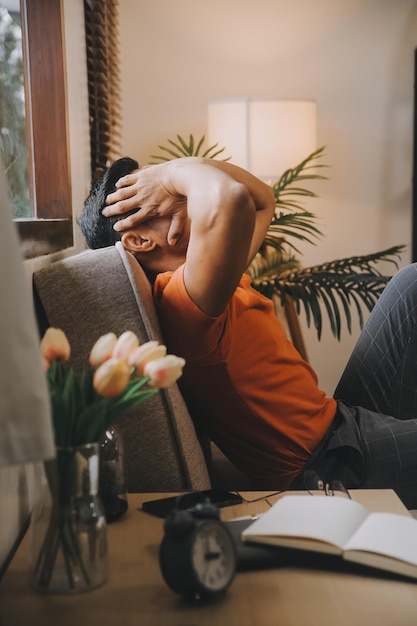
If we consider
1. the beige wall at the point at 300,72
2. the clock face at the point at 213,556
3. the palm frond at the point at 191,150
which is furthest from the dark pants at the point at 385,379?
the beige wall at the point at 300,72

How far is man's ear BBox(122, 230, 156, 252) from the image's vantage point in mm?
1559

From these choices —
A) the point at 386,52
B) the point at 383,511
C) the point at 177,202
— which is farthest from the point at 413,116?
the point at 383,511

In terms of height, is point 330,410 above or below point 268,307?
below

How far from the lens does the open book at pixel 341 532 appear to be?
854 millimetres

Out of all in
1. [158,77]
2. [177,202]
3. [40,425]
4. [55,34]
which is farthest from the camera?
[158,77]

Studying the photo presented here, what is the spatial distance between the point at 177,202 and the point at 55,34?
661 millimetres

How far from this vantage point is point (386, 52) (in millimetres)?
3674

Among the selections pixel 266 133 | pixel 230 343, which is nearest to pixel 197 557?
pixel 230 343

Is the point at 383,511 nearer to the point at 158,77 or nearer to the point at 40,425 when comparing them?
the point at 40,425

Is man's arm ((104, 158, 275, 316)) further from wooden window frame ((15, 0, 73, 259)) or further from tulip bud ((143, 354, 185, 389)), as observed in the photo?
wooden window frame ((15, 0, 73, 259))

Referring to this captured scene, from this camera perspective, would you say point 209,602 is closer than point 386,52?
Yes

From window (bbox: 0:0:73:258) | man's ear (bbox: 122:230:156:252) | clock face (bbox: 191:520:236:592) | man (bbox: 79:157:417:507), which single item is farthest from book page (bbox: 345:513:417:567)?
window (bbox: 0:0:73:258)

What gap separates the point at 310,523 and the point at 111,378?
12.5 inches

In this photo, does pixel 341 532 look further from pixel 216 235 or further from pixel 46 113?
pixel 46 113
